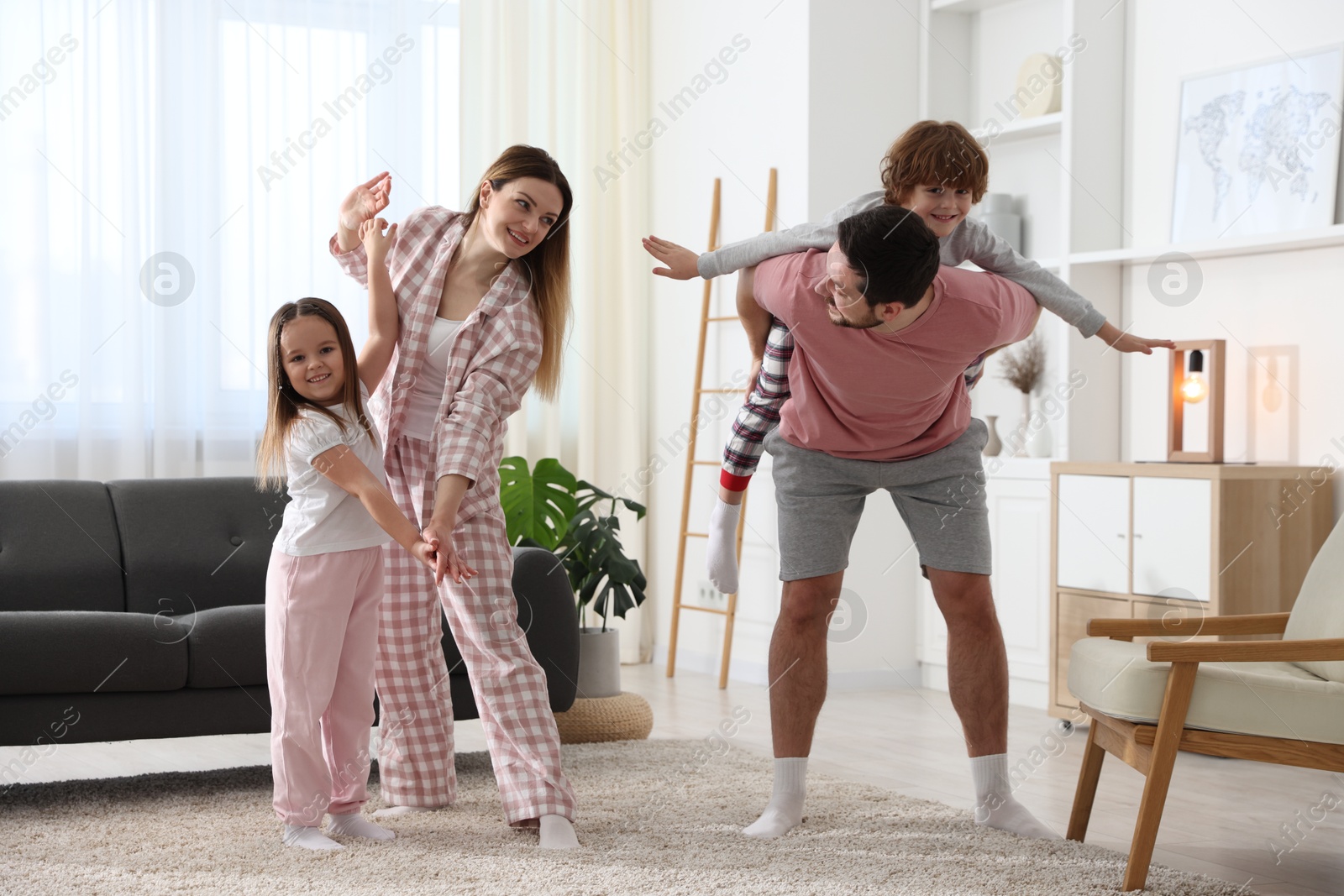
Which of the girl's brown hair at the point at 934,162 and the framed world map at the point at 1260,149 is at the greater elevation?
the framed world map at the point at 1260,149

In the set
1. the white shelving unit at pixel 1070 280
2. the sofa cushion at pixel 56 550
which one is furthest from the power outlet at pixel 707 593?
the sofa cushion at pixel 56 550

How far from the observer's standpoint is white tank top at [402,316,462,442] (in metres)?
2.53

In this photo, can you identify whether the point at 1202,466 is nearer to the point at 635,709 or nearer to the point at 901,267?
the point at 635,709

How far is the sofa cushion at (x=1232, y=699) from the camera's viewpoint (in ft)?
6.93

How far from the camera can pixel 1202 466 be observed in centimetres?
368

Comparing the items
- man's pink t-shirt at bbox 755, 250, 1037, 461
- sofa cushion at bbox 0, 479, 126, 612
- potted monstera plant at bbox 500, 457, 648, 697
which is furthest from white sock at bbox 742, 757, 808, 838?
sofa cushion at bbox 0, 479, 126, 612

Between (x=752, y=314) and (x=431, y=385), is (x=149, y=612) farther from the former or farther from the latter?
(x=752, y=314)

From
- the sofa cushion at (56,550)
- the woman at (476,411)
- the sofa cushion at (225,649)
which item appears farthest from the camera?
the sofa cushion at (56,550)

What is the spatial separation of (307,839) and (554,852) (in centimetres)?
44

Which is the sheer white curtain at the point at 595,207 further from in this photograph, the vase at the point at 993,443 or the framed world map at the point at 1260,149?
the framed world map at the point at 1260,149

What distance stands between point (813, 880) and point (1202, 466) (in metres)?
2.01

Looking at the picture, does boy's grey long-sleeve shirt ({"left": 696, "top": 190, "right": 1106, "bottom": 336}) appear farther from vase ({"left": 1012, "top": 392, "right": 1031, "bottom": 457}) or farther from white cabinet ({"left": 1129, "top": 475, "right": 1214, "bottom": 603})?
vase ({"left": 1012, "top": 392, "right": 1031, "bottom": 457})

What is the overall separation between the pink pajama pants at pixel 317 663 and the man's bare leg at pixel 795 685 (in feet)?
2.51

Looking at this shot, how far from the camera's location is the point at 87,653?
2715 mm
